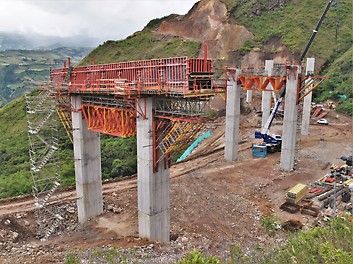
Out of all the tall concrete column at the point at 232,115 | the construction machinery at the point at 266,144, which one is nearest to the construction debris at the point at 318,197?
the construction machinery at the point at 266,144

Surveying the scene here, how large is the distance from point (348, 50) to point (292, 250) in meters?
65.2

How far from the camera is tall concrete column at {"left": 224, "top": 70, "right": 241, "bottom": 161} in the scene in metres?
34.3

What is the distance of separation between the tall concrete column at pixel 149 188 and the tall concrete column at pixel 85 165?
20.9ft

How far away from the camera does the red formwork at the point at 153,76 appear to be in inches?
614

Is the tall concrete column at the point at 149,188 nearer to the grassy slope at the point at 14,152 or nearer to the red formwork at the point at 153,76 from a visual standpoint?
the red formwork at the point at 153,76

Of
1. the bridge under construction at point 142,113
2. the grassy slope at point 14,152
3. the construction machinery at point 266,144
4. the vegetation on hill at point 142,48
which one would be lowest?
the grassy slope at point 14,152

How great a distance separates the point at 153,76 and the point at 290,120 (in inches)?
726

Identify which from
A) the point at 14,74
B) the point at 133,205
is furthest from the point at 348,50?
the point at 14,74

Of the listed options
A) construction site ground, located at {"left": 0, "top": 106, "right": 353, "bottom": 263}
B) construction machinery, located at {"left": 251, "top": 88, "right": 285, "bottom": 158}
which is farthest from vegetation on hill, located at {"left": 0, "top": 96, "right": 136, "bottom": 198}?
construction machinery, located at {"left": 251, "top": 88, "right": 285, "bottom": 158}

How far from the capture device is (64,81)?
2420 cm

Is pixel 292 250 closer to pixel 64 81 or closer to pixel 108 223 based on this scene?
pixel 108 223

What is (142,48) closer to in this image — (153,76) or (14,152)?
(14,152)

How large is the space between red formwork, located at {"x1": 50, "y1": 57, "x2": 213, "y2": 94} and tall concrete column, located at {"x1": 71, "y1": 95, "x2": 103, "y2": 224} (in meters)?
2.59

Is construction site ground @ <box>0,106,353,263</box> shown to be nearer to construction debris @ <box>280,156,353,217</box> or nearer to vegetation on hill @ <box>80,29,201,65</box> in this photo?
construction debris @ <box>280,156,353,217</box>
